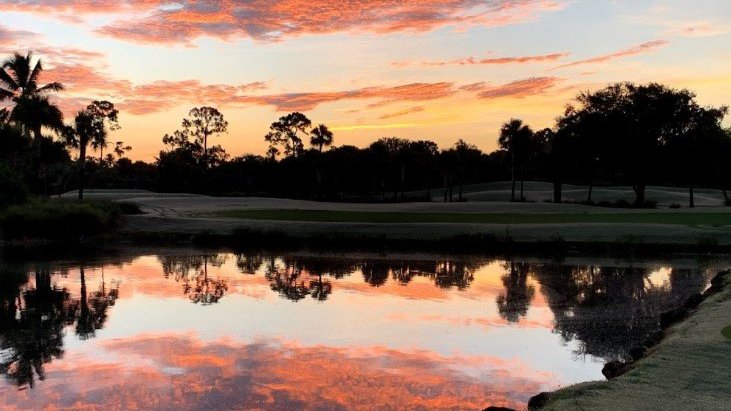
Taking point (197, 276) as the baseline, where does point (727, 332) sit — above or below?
above

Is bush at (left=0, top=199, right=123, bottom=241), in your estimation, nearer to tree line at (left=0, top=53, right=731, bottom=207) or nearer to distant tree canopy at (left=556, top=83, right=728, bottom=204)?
tree line at (left=0, top=53, right=731, bottom=207)

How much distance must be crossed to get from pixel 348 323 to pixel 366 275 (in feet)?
29.9

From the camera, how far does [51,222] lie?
38.9m

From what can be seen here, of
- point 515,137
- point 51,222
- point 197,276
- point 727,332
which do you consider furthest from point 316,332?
point 515,137

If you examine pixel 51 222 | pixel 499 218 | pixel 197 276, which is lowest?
pixel 197 276

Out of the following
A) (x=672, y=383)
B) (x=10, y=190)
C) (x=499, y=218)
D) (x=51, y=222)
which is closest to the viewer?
(x=672, y=383)

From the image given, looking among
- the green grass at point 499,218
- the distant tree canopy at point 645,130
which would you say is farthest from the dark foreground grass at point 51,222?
the distant tree canopy at point 645,130

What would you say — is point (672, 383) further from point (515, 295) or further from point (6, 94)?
point (6, 94)

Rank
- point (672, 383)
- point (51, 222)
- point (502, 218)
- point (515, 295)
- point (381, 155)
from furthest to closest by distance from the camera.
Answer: point (381, 155) < point (502, 218) < point (51, 222) < point (515, 295) < point (672, 383)

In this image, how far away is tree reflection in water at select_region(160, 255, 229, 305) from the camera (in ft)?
66.2

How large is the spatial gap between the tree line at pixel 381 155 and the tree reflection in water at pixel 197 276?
62.0 ft

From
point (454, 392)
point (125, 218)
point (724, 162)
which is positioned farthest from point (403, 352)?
point (724, 162)

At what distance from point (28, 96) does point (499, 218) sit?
41.7 meters

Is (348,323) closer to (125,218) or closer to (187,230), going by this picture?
(187,230)
